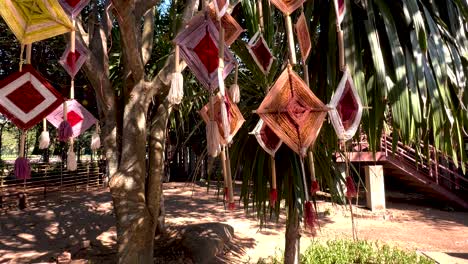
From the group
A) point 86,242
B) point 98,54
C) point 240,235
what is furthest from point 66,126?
point 240,235

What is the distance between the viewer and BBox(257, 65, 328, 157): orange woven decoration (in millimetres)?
1117

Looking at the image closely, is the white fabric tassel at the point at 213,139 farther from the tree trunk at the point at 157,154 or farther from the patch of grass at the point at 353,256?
the patch of grass at the point at 353,256

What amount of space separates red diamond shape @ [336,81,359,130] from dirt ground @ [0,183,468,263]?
4.17 meters

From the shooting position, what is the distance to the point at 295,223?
325 centimetres

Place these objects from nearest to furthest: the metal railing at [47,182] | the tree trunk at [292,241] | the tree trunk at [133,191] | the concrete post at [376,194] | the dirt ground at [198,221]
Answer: the tree trunk at [133,191] → the tree trunk at [292,241] → the dirt ground at [198,221] → the concrete post at [376,194] → the metal railing at [47,182]

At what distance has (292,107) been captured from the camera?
1118 millimetres

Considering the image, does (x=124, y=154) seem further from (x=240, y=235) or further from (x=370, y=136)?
(x=240, y=235)

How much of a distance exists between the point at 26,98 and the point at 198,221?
643cm

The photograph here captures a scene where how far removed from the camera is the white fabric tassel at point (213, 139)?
1049mm

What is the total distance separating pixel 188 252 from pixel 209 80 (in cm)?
425

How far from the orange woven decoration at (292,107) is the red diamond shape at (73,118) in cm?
85

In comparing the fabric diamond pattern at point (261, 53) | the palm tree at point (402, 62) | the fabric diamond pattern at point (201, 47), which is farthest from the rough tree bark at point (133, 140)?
the fabric diamond pattern at point (201, 47)

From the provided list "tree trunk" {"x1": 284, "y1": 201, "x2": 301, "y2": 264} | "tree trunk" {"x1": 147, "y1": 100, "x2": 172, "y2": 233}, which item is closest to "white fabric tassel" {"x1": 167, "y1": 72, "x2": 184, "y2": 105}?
"tree trunk" {"x1": 147, "y1": 100, "x2": 172, "y2": 233}

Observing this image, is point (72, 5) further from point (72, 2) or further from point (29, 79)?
point (29, 79)
